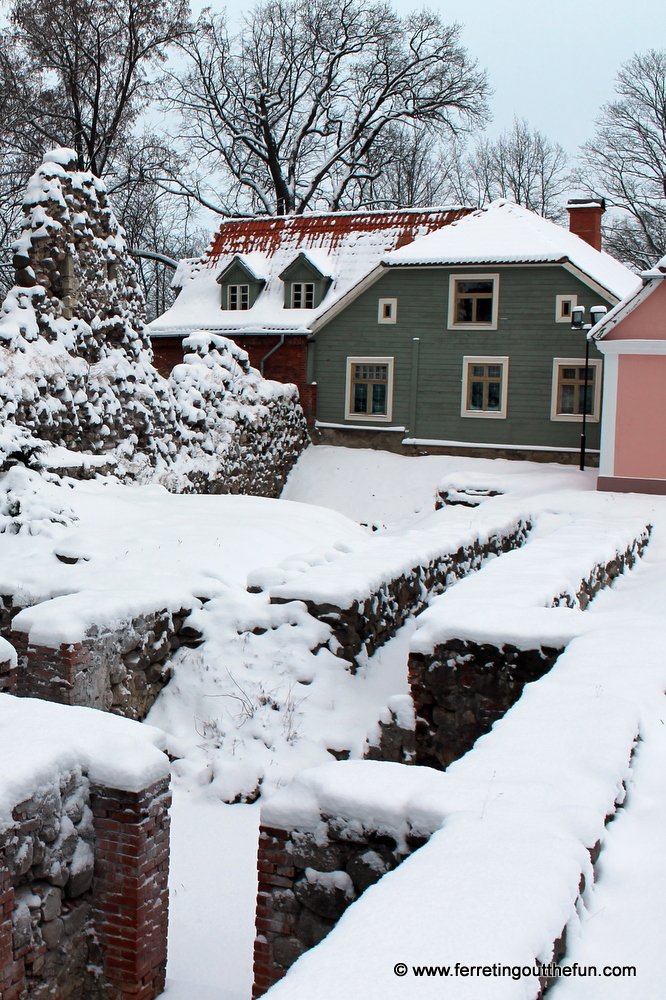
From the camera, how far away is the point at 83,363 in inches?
522

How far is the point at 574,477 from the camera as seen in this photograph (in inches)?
746

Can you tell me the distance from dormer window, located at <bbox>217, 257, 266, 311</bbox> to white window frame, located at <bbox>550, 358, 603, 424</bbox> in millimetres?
8643

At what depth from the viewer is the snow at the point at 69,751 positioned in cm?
387

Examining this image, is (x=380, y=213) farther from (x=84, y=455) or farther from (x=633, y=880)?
(x=633, y=880)

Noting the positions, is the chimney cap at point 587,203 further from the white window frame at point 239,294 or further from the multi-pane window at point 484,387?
the white window frame at point 239,294

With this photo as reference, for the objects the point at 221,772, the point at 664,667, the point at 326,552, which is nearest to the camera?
the point at 664,667

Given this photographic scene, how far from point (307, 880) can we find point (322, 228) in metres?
23.7

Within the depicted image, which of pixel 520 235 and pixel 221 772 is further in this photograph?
pixel 520 235

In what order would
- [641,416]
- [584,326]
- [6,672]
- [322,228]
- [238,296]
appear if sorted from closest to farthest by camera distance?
1. [6,672]
2. [641,416]
3. [584,326]
4. [238,296]
5. [322,228]

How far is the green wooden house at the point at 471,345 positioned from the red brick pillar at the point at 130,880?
17.9 meters

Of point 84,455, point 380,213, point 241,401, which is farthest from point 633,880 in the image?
point 380,213

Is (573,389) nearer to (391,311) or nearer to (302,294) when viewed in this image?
(391,311)

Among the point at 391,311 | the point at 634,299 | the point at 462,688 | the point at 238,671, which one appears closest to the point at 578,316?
the point at 634,299

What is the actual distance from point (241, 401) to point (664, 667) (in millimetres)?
14103
